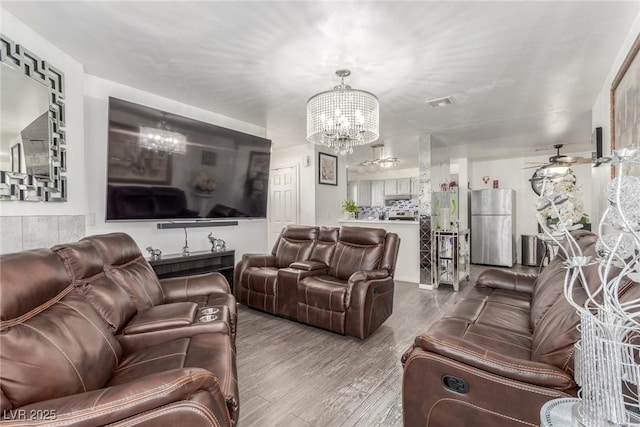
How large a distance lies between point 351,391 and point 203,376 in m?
1.31

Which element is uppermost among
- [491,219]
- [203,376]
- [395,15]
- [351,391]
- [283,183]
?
[395,15]

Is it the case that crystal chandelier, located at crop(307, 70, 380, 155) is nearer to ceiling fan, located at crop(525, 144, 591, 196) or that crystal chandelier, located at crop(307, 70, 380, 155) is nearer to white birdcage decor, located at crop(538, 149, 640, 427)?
white birdcage decor, located at crop(538, 149, 640, 427)

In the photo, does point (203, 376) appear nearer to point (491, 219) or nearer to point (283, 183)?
point (283, 183)

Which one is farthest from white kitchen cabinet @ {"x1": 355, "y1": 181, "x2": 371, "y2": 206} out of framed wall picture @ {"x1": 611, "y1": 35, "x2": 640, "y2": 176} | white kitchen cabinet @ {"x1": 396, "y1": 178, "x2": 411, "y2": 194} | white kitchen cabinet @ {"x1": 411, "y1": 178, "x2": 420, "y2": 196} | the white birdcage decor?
→ the white birdcage decor

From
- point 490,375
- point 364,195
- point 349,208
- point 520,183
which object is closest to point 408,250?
point 349,208

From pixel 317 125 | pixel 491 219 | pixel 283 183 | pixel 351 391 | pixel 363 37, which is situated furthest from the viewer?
pixel 491 219

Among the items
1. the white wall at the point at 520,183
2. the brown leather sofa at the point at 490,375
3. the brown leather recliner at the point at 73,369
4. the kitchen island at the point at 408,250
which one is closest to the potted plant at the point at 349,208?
the kitchen island at the point at 408,250

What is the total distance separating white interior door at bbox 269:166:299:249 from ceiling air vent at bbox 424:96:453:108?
9.19 feet

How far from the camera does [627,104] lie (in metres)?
2.06

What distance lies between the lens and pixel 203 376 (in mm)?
1013

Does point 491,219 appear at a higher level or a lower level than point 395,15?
lower

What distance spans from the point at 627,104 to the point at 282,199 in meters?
4.75

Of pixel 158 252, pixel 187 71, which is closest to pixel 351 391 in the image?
pixel 158 252

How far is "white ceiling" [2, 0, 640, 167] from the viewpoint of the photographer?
6.08 feet
